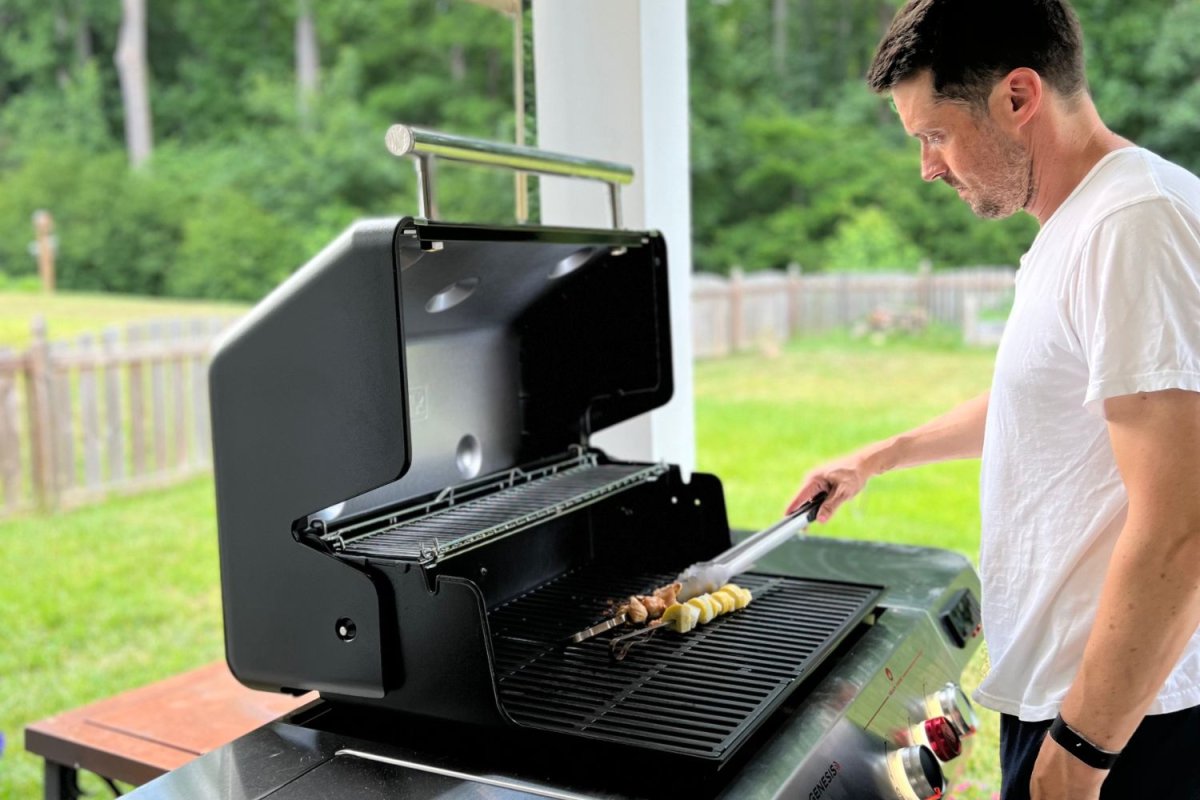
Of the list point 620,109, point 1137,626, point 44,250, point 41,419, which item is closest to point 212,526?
point 41,419

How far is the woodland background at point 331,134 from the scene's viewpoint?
6848 millimetres

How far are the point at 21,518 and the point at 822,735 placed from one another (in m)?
4.79

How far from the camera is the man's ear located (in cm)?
121

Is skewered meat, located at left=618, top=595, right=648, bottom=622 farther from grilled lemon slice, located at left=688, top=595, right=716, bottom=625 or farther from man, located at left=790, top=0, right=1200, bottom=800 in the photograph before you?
man, located at left=790, top=0, right=1200, bottom=800

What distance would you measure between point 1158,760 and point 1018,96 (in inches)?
30.5

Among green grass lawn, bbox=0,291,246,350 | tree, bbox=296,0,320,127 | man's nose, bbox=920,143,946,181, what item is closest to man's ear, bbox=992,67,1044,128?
man's nose, bbox=920,143,946,181

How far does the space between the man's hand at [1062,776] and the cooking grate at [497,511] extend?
660 millimetres

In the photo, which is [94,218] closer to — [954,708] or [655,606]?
[655,606]

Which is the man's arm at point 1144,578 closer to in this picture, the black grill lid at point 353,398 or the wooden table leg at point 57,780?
the black grill lid at point 353,398

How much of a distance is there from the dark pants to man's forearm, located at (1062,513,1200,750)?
137 millimetres

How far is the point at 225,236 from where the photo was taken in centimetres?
768

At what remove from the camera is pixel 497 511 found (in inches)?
58.6

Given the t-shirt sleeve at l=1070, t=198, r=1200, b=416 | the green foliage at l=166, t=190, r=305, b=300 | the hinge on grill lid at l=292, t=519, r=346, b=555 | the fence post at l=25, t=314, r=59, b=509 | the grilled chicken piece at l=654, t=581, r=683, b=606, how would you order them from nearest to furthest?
the t-shirt sleeve at l=1070, t=198, r=1200, b=416 → the hinge on grill lid at l=292, t=519, r=346, b=555 → the grilled chicken piece at l=654, t=581, r=683, b=606 → the fence post at l=25, t=314, r=59, b=509 → the green foliage at l=166, t=190, r=305, b=300

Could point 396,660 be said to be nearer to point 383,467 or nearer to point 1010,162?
point 383,467
